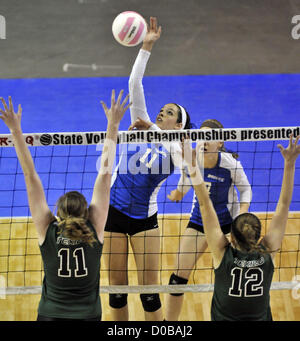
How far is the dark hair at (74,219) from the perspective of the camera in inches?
121

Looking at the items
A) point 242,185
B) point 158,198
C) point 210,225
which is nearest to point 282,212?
point 210,225

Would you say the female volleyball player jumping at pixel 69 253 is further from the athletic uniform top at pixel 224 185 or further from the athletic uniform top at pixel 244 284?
the athletic uniform top at pixel 224 185

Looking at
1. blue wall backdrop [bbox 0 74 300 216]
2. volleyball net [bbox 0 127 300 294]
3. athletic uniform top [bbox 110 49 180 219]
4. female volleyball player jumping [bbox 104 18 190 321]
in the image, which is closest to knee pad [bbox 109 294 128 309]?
female volleyball player jumping [bbox 104 18 190 321]

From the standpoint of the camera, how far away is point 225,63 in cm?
1038

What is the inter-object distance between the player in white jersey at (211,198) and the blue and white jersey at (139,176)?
0.25 meters

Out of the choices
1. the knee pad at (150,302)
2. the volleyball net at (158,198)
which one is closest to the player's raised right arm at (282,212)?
the volleyball net at (158,198)

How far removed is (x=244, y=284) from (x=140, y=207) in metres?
1.85

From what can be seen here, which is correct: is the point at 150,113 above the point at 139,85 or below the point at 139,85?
above

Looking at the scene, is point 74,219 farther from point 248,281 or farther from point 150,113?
point 150,113

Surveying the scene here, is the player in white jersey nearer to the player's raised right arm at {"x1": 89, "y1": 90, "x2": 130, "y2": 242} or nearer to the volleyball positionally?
the player's raised right arm at {"x1": 89, "y1": 90, "x2": 130, "y2": 242}

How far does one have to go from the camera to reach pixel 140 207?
477 cm

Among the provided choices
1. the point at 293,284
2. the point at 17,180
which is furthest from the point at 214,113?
the point at 293,284

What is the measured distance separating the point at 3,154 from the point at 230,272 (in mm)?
5842

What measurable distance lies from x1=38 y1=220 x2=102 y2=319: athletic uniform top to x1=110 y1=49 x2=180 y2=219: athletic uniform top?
5.36 ft
